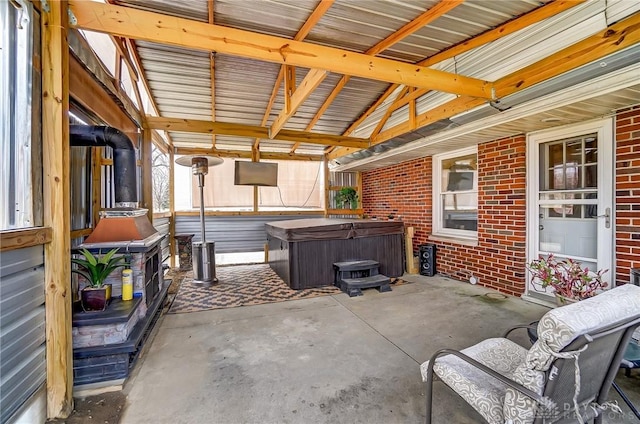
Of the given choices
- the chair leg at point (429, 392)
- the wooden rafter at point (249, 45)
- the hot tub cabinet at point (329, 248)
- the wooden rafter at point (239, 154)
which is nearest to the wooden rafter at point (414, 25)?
the wooden rafter at point (249, 45)

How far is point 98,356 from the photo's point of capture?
218cm

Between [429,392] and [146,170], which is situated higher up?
[146,170]

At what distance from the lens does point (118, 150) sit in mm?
2672

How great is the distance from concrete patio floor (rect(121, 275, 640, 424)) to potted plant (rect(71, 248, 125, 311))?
66 centimetres

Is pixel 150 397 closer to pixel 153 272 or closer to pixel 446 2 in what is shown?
pixel 153 272

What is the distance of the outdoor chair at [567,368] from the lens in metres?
1.13

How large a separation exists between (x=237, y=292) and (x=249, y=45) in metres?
3.45

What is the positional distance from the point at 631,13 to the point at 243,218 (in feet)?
23.2

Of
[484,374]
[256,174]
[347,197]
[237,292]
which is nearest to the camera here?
[484,374]

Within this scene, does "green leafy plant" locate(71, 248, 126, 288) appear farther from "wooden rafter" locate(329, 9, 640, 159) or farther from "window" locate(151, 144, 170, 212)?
"window" locate(151, 144, 170, 212)

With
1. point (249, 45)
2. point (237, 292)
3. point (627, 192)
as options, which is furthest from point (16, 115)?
point (627, 192)

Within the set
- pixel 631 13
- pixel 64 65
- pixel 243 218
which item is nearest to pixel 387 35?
pixel 631 13

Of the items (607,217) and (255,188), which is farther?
(255,188)

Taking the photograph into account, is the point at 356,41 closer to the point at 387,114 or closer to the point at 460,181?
the point at 387,114
